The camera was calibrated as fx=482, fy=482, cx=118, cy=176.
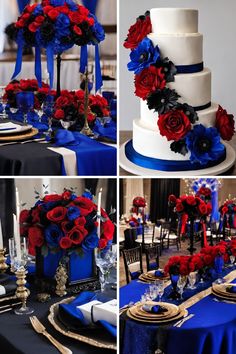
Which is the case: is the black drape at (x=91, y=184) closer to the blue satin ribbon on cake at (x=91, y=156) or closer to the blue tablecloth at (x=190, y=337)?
the blue satin ribbon on cake at (x=91, y=156)

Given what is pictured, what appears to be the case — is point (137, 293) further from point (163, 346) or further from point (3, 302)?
point (3, 302)

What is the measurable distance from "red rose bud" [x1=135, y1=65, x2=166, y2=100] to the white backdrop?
0.39 metres

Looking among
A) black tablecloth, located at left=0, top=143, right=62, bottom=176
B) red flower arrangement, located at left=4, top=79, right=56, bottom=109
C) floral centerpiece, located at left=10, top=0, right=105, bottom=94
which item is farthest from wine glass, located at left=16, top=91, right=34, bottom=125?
black tablecloth, located at left=0, top=143, right=62, bottom=176

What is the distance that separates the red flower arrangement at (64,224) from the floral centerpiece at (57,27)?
39 centimetres

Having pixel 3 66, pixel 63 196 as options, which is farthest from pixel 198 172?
pixel 3 66

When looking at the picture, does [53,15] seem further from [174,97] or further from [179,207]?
[179,207]

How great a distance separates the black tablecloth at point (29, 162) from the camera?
40.9 inches

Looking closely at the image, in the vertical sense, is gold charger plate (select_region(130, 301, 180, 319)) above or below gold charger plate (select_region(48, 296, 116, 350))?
below

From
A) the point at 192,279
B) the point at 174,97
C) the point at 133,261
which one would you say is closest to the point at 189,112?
the point at 174,97

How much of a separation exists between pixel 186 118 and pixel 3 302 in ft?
1.90

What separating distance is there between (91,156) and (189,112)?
0.85 feet

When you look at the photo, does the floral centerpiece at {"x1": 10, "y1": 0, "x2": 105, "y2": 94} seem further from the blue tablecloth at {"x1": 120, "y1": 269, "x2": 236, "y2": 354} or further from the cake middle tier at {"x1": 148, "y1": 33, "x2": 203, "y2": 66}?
the blue tablecloth at {"x1": 120, "y1": 269, "x2": 236, "y2": 354}

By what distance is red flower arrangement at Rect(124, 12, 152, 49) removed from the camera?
103 cm

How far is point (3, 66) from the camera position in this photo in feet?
11.3
